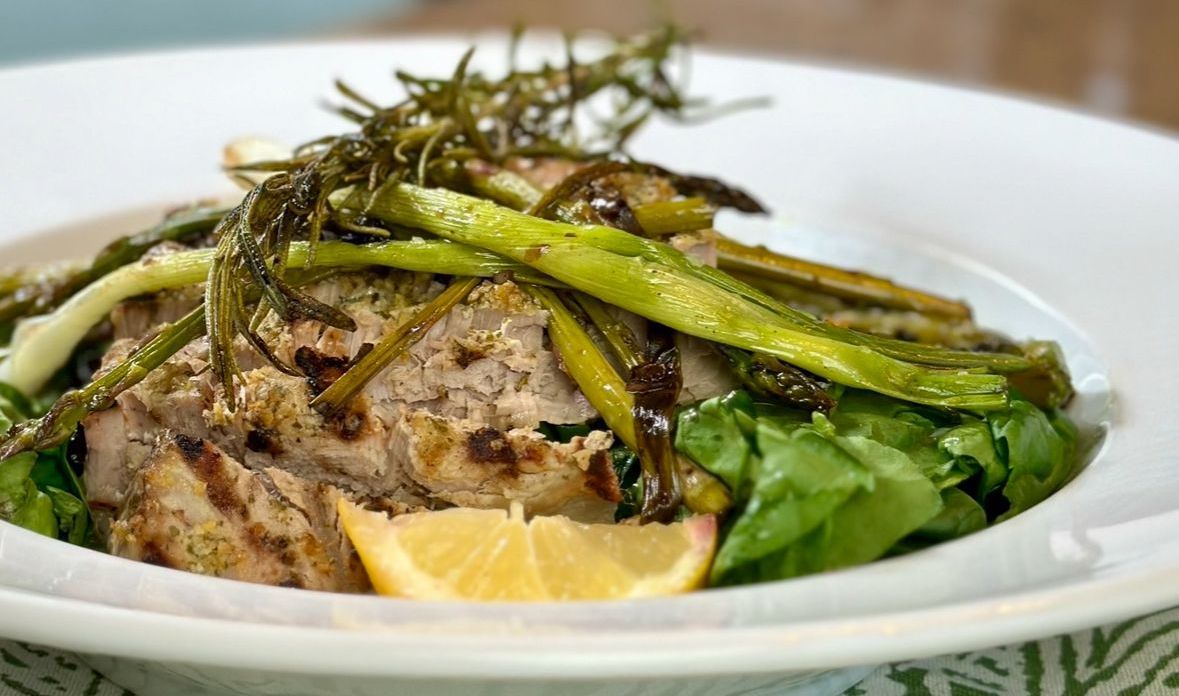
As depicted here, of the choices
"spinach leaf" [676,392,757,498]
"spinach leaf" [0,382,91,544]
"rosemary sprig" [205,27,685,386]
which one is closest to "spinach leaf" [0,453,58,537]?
"spinach leaf" [0,382,91,544]

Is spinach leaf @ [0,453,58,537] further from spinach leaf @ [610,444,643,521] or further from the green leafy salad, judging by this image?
spinach leaf @ [610,444,643,521]

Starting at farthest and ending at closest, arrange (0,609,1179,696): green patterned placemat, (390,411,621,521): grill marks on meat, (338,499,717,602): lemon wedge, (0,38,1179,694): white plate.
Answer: (390,411,621,521): grill marks on meat → (0,609,1179,696): green patterned placemat → (338,499,717,602): lemon wedge → (0,38,1179,694): white plate

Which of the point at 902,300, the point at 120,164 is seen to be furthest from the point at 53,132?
the point at 902,300

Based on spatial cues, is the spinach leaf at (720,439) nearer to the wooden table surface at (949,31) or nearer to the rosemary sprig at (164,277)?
the rosemary sprig at (164,277)

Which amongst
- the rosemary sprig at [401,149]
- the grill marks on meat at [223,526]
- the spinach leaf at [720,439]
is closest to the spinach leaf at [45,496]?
the grill marks on meat at [223,526]

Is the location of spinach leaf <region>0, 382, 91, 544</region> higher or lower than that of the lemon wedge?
lower

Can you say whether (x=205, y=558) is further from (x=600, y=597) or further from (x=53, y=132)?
(x=53, y=132)

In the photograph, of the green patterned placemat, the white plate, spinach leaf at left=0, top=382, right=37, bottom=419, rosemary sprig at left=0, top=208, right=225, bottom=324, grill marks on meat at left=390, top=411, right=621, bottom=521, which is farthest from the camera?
rosemary sprig at left=0, top=208, right=225, bottom=324
